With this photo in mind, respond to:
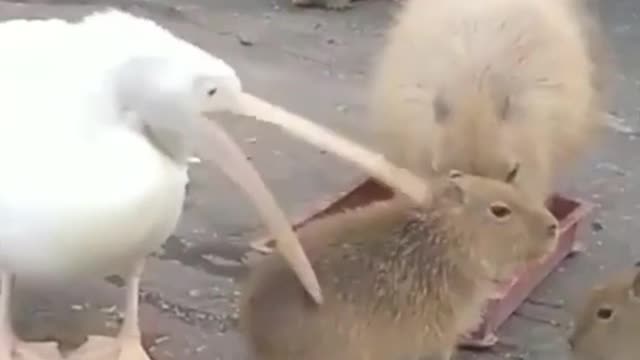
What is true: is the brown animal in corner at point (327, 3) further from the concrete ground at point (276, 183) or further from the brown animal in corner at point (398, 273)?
the brown animal in corner at point (398, 273)

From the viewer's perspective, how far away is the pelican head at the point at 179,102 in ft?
5.25

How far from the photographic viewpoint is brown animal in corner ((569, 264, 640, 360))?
187 cm

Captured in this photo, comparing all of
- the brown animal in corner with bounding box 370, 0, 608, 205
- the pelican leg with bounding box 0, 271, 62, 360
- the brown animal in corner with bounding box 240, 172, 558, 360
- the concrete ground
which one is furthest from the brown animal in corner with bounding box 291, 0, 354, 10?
the pelican leg with bounding box 0, 271, 62, 360

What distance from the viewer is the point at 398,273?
5.85ft

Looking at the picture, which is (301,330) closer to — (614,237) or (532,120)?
(532,120)

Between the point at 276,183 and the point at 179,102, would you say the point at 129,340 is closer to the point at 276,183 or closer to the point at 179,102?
the point at 179,102

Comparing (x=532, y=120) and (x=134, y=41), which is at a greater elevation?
(x=134, y=41)

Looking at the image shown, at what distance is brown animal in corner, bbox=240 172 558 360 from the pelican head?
18 cm

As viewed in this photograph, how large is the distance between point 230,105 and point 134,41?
128 mm

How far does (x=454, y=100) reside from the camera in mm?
2025

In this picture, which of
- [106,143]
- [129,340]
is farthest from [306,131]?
[129,340]

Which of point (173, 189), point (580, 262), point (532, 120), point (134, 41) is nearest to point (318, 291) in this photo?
point (173, 189)

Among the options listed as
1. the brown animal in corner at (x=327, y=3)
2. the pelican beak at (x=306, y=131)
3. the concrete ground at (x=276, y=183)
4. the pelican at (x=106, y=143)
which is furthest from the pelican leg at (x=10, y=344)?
the brown animal in corner at (x=327, y=3)

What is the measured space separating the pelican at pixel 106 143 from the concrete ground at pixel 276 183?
0.38 metres
